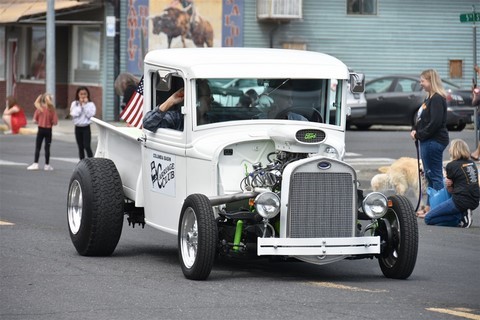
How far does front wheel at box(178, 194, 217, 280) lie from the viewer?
32.6ft

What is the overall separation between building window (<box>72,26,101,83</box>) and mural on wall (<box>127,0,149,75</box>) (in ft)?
4.61

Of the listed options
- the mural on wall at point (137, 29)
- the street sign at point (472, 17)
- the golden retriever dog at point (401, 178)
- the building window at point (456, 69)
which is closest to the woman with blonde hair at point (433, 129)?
the golden retriever dog at point (401, 178)

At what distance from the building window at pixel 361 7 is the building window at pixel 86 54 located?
7.81 m

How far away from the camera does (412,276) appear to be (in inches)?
422

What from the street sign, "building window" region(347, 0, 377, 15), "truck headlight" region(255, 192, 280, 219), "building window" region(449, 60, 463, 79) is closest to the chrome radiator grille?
"truck headlight" region(255, 192, 280, 219)

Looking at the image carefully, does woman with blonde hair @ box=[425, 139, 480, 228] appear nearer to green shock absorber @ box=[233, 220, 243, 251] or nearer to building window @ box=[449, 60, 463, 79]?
green shock absorber @ box=[233, 220, 243, 251]

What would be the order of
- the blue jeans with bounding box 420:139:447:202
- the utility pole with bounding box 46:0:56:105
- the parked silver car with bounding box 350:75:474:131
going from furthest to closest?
the utility pole with bounding box 46:0:56:105
the parked silver car with bounding box 350:75:474:131
the blue jeans with bounding box 420:139:447:202

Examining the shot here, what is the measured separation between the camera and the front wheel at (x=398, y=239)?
1028cm

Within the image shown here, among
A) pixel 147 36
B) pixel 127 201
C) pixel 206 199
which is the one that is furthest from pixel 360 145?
pixel 206 199

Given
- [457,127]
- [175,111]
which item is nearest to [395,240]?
[175,111]

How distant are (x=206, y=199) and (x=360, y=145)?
18.3 metres

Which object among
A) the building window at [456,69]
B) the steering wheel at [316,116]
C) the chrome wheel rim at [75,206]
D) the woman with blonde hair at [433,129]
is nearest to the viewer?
the steering wheel at [316,116]

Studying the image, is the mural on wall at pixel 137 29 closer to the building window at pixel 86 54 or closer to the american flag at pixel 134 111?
the building window at pixel 86 54

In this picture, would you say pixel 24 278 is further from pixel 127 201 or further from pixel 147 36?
pixel 147 36
